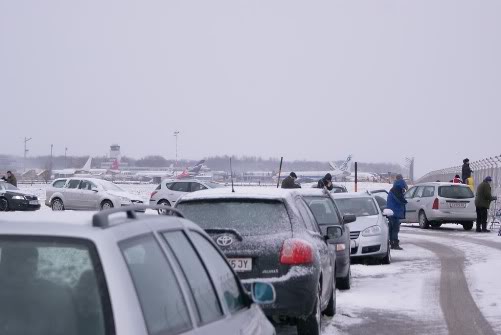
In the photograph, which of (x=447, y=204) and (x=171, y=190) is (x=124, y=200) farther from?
(x=447, y=204)

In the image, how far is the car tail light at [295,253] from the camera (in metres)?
9.41

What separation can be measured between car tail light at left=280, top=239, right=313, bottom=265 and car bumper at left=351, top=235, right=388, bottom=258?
365 inches

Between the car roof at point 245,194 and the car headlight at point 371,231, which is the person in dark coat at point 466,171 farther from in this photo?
the car roof at point 245,194

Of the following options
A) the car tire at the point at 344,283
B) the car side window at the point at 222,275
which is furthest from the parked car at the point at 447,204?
the car side window at the point at 222,275

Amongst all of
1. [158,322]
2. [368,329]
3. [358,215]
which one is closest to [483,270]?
[358,215]

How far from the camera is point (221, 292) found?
16.3 ft

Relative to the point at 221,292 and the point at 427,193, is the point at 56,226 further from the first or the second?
the point at 427,193

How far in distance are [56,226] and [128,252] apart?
0.97 ft

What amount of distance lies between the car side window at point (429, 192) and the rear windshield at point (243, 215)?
2362 cm

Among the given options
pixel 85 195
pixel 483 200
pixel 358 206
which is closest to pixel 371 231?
pixel 358 206

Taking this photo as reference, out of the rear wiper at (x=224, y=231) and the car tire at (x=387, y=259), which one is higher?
the rear wiper at (x=224, y=231)

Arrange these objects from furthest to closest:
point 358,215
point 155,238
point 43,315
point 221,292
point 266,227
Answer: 1. point 358,215
2. point 266,227
3. point 221,292
4. point 155,238
5. point 43,315

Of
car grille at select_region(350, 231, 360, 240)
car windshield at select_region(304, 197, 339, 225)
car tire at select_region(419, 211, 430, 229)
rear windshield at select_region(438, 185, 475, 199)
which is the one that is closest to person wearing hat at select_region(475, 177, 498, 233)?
rear windshield at select_region(438, 185, 475, 199)

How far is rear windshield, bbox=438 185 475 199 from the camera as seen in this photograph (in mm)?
32312
